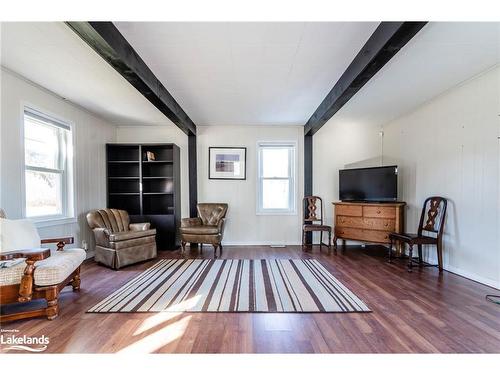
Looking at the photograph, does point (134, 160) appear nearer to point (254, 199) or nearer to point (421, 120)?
point (254, 199)

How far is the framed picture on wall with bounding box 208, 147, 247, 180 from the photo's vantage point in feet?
15.4

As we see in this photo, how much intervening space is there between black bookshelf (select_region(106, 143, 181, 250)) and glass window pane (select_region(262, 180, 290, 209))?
5.66 ft

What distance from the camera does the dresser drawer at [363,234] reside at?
365 cm

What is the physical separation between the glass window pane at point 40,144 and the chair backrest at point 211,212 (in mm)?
2291

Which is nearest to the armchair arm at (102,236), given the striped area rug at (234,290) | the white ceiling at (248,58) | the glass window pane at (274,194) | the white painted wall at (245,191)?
the striped area rug at (234,290)

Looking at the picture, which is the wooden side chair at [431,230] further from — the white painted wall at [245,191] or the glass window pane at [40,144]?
the glass window pane at [40,144]

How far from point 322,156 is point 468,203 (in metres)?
2.41

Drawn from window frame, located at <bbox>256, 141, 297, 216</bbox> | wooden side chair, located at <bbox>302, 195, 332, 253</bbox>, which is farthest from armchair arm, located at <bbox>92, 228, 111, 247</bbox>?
wooden side chair, located at <bbox>302, 195, 332, 253</bbox>

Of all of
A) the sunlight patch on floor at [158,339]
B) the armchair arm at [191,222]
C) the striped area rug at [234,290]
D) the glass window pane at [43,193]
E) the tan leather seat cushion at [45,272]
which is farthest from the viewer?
the armchair arm at [191,222]

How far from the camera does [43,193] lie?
3162 millimetres

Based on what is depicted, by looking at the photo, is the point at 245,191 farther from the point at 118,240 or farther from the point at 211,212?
the point at 118,240

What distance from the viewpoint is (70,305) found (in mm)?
2168
